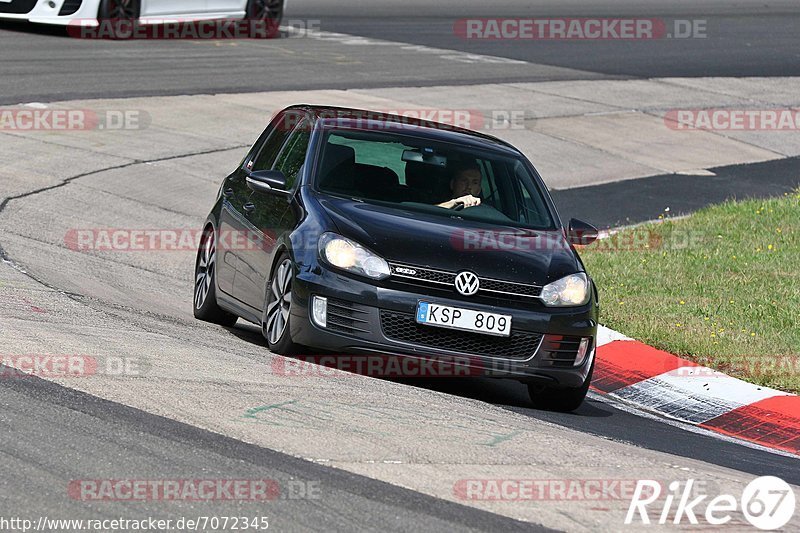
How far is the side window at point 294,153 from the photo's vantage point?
933 centimetres

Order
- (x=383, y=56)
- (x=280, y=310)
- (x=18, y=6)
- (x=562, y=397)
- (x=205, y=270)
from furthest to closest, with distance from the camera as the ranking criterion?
(x=383, y=56) < (x=18, y=6) < (x=205, y=270) < (x=562, y=397) < (x=280, y=310)

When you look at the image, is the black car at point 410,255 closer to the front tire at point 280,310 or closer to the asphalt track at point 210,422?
the front tire at point 280,310

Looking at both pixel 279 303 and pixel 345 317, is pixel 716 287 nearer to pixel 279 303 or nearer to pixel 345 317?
pixel 279 303

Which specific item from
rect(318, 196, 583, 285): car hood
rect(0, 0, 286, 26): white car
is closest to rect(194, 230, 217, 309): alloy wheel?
rect(318, 196, 583, 285): car hood

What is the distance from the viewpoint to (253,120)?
1927 centimetres

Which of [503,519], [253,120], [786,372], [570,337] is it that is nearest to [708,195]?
[253,120]

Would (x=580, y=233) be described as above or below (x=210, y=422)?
above

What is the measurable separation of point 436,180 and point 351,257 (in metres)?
1.34

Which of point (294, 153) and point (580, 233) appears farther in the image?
point (294, 153)

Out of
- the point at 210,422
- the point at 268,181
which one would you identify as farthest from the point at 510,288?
the point at 210,422

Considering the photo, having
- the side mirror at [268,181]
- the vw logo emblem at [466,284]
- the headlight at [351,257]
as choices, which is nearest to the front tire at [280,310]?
the headlight at [351,257]

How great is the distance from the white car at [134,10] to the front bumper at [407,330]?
15384mm

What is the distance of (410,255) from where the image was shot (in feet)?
26.7

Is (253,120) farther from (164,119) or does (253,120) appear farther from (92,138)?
(92,138)
